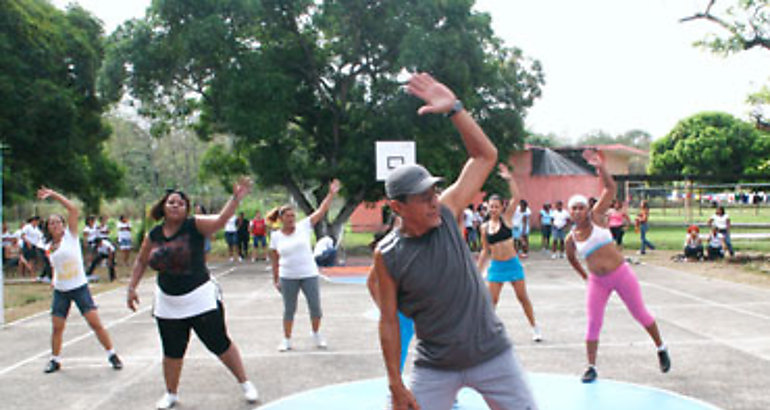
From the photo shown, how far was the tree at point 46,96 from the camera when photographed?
21.0 m

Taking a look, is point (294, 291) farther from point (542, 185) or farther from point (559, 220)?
point (542, 185)

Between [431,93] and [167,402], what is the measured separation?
403 cm

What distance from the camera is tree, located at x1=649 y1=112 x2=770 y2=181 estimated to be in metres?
51.5

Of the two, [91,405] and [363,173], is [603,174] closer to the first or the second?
[91,405]

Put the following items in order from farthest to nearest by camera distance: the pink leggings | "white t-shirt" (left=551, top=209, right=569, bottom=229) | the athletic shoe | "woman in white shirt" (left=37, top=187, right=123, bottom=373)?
"white t-shirt" (left=551, top=209, right=569, bottom=229)
the athletic shoe
"woman in white shirt" (left=37, top=187, right=123, bottom=373)
the pink leggings

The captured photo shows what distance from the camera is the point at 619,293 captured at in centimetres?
614

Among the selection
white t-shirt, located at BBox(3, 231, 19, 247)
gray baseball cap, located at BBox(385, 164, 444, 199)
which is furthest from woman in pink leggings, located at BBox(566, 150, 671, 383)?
white t-shirt, located at BBox(3, 231, 19, 247)

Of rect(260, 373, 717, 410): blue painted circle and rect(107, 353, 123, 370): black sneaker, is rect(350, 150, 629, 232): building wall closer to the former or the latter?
rect(107, 353, 123, 370): black sneaker

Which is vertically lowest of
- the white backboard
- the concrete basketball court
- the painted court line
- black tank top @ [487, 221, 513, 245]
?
the painted court line

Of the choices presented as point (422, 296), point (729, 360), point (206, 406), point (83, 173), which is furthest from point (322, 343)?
point (83, 173)

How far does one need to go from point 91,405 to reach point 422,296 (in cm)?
429

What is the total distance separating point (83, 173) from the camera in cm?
2444

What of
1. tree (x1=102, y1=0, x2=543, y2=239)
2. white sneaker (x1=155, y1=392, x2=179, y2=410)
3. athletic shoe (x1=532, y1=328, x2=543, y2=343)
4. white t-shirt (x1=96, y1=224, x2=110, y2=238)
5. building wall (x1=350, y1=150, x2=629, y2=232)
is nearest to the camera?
white sneaker (x1=155, y1=392, x2=179, y2=410)

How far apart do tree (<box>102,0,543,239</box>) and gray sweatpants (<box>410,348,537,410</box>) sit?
59.6 feet
